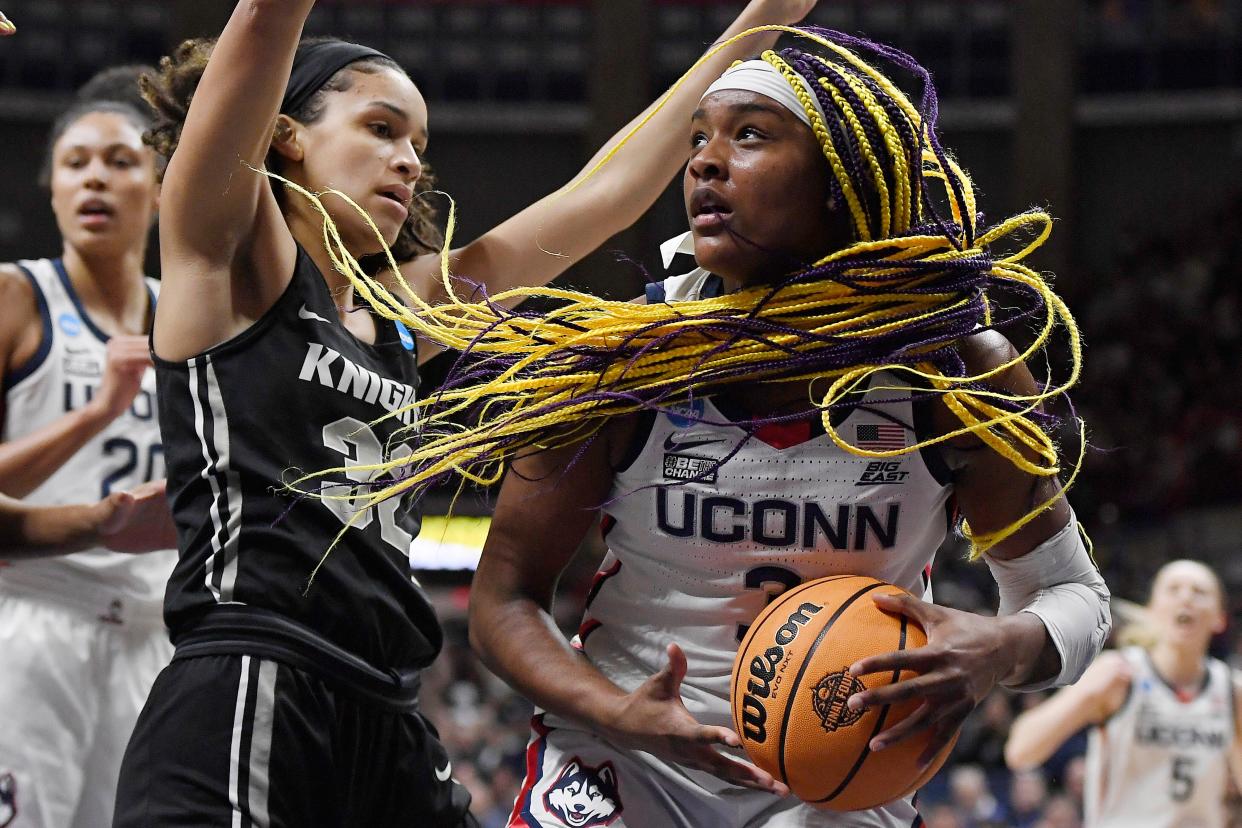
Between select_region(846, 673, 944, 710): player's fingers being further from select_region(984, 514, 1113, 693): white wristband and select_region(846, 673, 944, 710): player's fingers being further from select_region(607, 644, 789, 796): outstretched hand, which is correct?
select_region(984, 514, 1113, 693): white wristband

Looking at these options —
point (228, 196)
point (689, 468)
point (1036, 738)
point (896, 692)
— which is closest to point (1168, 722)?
point (1036, 738)

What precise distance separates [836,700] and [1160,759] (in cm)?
506

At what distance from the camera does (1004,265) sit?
8.55 feet

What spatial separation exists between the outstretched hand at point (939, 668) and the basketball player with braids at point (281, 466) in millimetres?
920

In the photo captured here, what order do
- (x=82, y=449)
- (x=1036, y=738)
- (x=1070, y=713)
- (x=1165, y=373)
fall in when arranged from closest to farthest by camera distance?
(x=82, y=449) < (x=1036, y=738) < (x=1070, y=713) < (x=1165, y=373)

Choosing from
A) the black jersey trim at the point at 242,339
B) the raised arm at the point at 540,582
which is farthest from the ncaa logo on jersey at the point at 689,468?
the black jersey trim at the point at 242,339

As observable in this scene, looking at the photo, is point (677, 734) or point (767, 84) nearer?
point (677, 734)

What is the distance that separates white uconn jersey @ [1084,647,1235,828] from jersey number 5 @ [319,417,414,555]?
4.88 meters

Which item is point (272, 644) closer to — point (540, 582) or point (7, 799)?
point (540, 582)

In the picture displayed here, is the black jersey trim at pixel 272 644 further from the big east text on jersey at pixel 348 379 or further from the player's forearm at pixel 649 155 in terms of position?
the player's forearm at pixel 649 155

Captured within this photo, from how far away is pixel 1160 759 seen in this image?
21.9ft

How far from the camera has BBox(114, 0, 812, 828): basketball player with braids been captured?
245cm

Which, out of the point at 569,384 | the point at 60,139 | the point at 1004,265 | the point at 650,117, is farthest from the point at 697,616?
the point at 60,139

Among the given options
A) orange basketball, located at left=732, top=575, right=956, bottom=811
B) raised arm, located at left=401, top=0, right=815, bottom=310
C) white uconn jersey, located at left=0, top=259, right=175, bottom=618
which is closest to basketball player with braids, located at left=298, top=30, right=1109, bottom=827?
orange basketball, located at left=732, top=575, right=956, bottom=811
